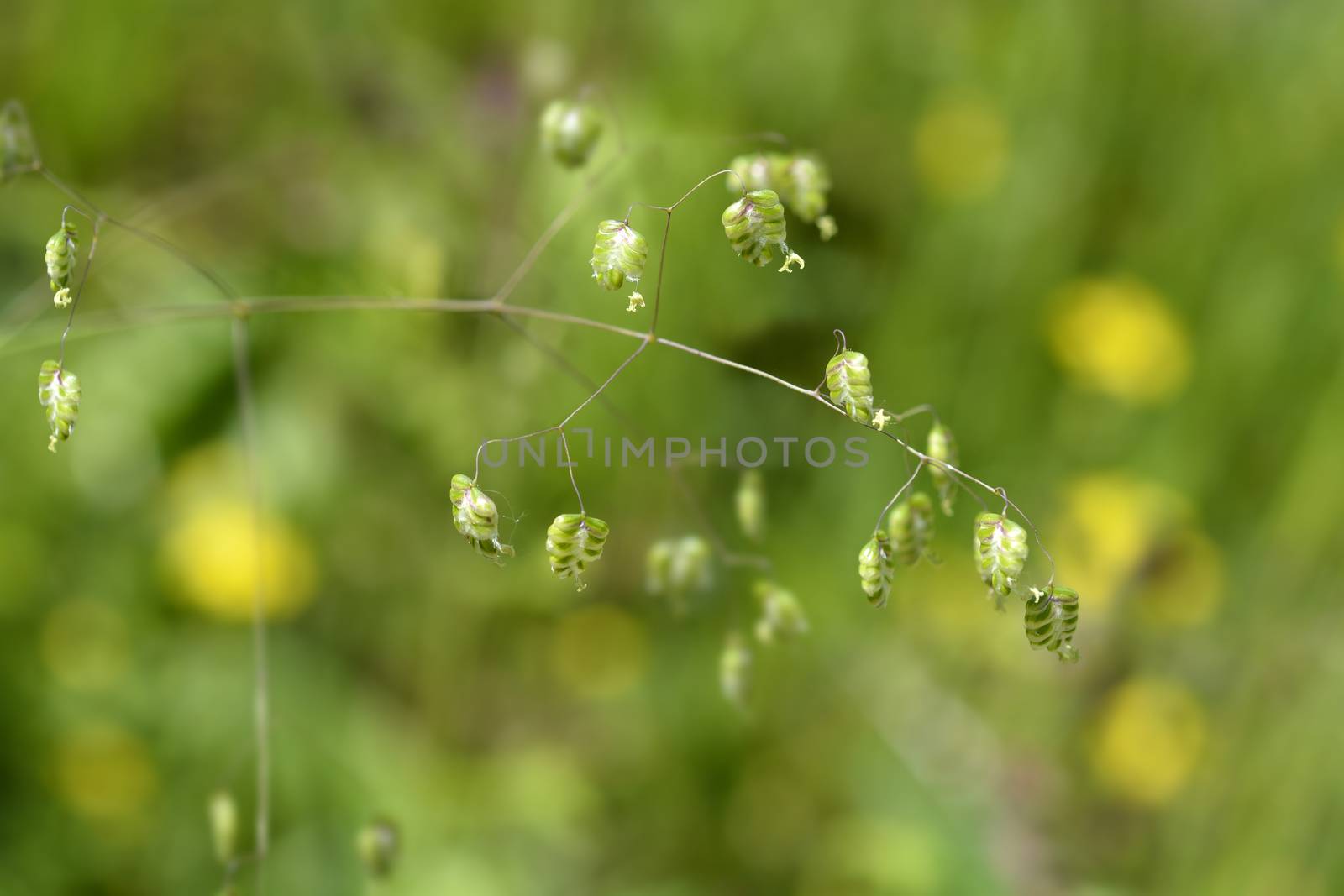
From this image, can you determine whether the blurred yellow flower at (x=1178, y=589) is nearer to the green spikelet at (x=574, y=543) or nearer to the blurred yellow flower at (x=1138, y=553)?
the blurred yellow flower at (x=1138, y=553)

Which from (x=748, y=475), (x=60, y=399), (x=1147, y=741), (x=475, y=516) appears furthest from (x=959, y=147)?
(x=60, y=399)

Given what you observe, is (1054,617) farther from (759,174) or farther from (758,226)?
(759,174)

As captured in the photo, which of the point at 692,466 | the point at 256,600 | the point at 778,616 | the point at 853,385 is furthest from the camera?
the point at 692,466

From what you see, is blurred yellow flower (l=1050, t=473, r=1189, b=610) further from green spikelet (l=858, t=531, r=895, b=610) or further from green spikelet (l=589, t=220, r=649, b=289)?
green spikelet (l=589, t=220, r=649, b=289)

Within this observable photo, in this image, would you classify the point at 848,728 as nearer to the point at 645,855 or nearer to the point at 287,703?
the point at 645,855

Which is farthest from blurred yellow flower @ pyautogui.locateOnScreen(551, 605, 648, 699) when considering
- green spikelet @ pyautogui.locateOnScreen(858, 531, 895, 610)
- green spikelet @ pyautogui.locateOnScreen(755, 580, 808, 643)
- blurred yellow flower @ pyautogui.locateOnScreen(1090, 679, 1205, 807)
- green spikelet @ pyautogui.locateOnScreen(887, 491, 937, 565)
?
green spikelet @ pyautogui.locateOnScreen(858, 531, 895, 610)
